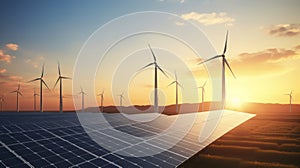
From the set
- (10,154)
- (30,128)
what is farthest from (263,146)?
(10,154)

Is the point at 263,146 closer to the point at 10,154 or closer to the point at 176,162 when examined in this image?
the point at 176,162

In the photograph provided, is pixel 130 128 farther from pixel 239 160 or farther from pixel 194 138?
pixel 239 160

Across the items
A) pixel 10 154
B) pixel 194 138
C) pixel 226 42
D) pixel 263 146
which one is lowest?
pixel 263 146

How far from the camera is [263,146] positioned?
52.9 meters

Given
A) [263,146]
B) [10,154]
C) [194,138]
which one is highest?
[10,154]

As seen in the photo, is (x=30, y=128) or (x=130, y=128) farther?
(x=130, y=128)

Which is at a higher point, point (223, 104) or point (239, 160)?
point (223, 104)

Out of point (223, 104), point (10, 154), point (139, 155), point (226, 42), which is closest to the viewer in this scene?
point (10, 154)

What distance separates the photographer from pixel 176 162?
20953 mm

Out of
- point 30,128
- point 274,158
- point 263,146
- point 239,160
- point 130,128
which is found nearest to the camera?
point 30,128

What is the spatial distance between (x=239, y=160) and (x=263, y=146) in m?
17.3

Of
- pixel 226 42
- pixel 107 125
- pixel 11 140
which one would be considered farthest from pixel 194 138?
pixel 226 42

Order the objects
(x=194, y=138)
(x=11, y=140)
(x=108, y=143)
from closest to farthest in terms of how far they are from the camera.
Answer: (x=11, y=140)
(x=108, y=143)
(x=194, y=138)

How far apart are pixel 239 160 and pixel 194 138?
11814 mm
